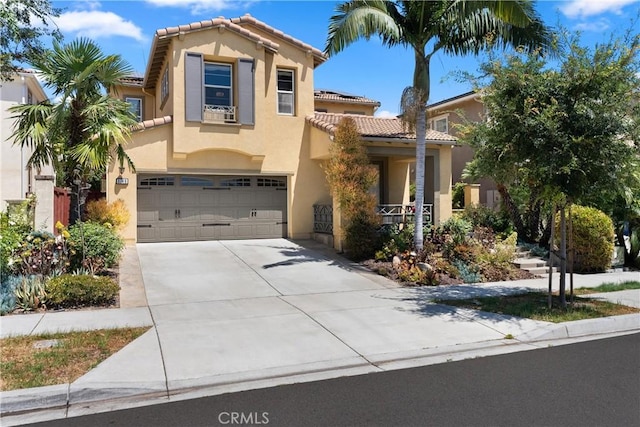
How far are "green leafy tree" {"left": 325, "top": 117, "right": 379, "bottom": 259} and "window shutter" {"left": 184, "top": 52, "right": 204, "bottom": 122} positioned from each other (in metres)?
4.64

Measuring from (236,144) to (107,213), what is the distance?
174 inches

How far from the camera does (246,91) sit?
15.7m

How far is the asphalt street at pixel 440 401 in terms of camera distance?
4453 millimetres

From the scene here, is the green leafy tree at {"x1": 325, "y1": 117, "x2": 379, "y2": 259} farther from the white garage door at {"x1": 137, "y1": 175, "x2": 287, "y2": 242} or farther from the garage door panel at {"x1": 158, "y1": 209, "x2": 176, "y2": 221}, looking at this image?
the garage door panel at {"x1": 158, "y1": 209, "x2": 176, "y2": 221}

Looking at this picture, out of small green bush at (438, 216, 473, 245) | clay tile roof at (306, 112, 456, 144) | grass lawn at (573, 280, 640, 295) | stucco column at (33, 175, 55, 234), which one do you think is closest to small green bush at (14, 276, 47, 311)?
stucco column at (33, 175, 55, 234)

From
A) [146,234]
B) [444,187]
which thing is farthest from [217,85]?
[444,187]

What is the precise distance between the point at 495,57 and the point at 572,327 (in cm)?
476

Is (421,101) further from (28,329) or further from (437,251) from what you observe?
(28,329)

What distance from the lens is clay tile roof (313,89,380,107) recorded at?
930 inches

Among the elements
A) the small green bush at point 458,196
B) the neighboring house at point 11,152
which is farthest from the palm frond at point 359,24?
the neighboring house at point 11,152

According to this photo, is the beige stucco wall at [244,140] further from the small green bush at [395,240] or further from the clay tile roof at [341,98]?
the clay tile roof at [341,98]

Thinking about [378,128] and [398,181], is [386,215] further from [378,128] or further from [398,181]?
[398,181]

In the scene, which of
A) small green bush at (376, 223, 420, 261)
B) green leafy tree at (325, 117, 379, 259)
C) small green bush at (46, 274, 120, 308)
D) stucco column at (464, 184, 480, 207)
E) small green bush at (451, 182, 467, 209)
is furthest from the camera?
small green bush at (451, 182, 467, 209)

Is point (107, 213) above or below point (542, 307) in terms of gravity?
above
